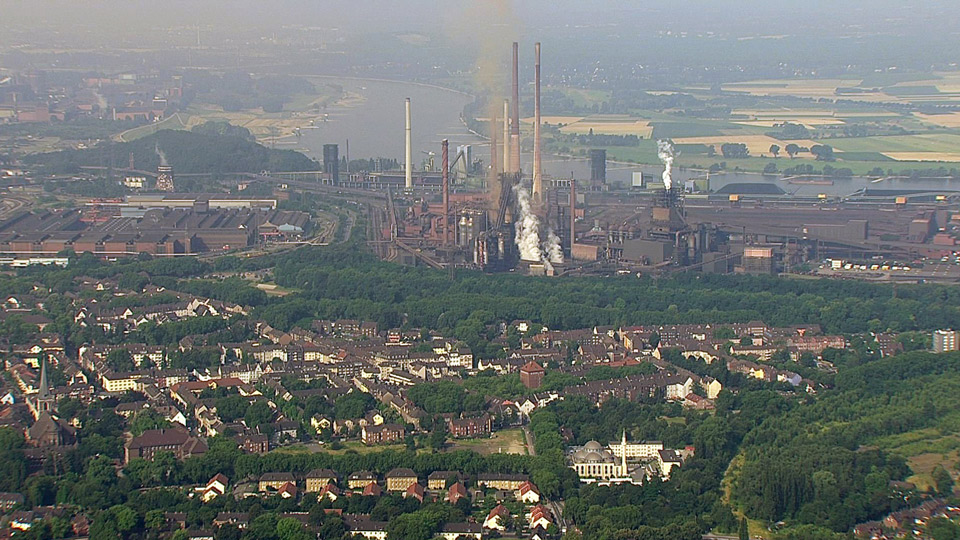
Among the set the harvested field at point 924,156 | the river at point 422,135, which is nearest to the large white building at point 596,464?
the river at point 422,135

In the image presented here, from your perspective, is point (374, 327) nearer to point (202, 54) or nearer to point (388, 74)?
point (202, 54)

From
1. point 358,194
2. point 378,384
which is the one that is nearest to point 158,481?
point 378,384

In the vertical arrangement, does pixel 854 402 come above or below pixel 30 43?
below

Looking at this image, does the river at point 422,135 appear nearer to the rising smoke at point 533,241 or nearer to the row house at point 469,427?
the rising smoke at point 533,241

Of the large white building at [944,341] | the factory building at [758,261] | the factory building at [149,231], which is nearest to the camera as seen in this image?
the large white building at [944,341]

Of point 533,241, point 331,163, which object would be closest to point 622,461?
point 533,241

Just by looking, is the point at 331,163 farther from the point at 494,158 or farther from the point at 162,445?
the point at 162,445

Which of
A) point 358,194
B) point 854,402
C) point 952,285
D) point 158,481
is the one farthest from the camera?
point 358,194
